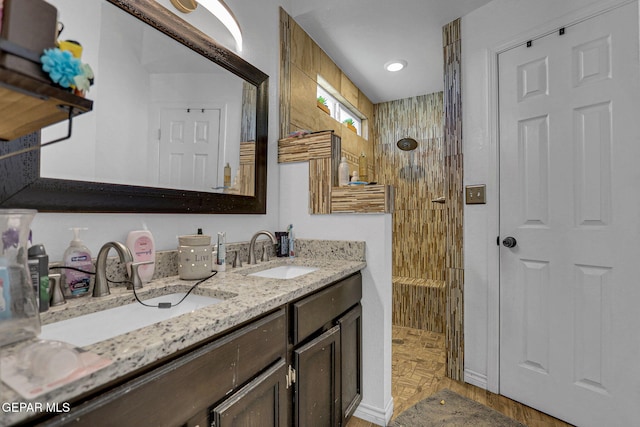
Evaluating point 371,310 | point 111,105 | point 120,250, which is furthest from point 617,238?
point 111,105

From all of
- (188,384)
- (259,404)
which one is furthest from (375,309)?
(188,384)

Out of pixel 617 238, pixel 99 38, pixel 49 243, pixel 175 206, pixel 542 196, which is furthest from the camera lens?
pixel 542 196

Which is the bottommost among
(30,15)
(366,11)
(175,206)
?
(175,206)

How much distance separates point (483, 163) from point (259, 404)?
1857 millimetres

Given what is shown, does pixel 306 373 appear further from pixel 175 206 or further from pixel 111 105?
pixel 111 105

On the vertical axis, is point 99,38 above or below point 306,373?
above

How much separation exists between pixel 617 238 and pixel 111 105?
91.1 inches

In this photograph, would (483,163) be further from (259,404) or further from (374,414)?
(259,404)

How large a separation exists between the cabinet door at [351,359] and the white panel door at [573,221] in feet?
3.13

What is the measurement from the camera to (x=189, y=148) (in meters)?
1.37

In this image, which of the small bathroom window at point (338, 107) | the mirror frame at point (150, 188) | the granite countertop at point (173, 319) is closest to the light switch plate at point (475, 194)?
the granite countertop at point (173, 319)

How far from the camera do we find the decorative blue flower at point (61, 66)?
53 centimetres

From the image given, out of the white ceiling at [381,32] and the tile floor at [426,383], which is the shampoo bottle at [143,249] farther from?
the white ceiling at [381,32]

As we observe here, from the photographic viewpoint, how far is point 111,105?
3.56 ft
